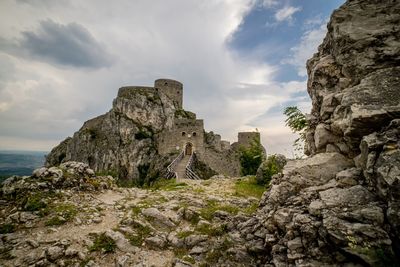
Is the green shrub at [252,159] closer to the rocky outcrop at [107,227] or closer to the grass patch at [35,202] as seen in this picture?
the rocky outcrop at [107,227]

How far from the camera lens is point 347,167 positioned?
7168 millimetres

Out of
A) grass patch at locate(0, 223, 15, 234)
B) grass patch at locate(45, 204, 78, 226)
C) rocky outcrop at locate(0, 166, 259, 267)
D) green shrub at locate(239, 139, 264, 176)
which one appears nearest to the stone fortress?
green shrub at locate(239, 139, 264, 176)

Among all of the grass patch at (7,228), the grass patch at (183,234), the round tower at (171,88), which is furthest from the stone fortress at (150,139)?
the grass patch at (7,228)

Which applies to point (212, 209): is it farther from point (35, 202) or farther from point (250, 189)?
point (35, 202)

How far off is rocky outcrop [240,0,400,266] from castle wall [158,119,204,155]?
2960cm

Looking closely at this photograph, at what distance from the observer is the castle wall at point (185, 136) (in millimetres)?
38991

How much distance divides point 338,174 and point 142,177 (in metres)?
42.0

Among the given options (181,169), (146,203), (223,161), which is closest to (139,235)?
(146,203)

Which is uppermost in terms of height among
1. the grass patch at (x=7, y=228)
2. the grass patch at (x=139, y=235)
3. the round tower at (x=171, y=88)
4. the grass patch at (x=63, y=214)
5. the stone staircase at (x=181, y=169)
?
the round tower at (x=171, y=88)

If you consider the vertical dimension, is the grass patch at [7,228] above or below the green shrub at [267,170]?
below

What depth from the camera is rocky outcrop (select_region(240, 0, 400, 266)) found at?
5.05 metres

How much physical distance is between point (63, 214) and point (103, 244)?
274 centimetres

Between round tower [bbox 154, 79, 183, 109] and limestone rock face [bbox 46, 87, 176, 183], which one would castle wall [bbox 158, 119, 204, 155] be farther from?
round tower [bbox 154, 79, 183, 109]

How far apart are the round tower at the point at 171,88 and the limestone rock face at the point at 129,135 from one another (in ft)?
6.47
